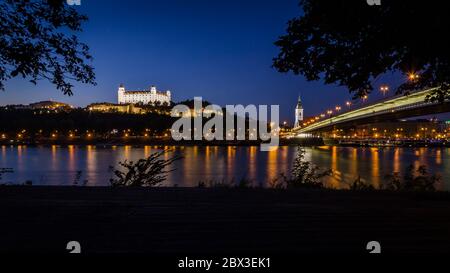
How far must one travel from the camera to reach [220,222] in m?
5.38

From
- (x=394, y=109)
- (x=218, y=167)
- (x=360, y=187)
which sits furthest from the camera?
(x=394, y=109)

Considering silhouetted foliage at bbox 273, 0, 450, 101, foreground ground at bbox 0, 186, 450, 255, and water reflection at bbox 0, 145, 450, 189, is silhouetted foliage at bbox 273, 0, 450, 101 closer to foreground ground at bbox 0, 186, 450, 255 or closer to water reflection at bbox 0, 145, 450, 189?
foreground ground at bbox 0, 186, 450, 255

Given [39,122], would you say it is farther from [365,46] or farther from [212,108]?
[365,46]

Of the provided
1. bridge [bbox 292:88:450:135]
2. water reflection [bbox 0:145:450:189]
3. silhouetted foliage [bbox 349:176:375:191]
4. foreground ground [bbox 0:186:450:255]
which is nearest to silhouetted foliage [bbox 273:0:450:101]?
foreground ground [bbox 0:186:450:255]

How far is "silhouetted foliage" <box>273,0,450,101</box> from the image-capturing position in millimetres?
4879

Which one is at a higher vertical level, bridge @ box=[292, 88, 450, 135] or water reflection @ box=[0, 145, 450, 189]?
bridge @ box=[292, 88, 450, 135]

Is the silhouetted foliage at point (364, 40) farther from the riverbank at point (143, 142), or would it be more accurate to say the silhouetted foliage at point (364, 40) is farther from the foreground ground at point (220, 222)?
the riverbank at point (143, 142)

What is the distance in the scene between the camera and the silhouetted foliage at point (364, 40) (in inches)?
192

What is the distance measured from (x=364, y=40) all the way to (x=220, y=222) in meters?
2.93

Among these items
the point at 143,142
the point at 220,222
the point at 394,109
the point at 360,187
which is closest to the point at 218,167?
the point at 394,109

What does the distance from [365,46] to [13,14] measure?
446 centimetres

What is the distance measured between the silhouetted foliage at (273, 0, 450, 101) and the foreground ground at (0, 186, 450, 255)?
188 centimetres

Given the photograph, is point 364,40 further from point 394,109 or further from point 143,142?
point 143,142
